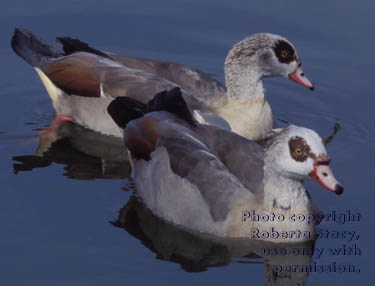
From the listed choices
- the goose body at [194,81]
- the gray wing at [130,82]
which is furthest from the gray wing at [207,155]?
the goose body at [194,81]

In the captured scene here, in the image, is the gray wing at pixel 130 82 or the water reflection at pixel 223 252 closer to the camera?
the water reflection at pixel 223 252

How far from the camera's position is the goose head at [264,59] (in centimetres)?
1235

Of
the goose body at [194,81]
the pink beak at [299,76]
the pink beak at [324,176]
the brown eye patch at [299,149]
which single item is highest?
the brown eye patch at [299,149]

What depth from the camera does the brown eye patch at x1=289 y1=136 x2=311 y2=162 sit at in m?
8.91

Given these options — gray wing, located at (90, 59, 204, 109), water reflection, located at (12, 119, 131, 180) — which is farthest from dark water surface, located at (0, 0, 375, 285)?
gray wing, located at (90, 59, 204, 109)

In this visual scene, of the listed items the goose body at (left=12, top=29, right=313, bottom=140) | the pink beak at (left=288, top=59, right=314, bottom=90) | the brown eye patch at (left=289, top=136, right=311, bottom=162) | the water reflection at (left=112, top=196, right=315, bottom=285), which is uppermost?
the brown eye patch at (left=289, top=136, right=311, bottom=162)

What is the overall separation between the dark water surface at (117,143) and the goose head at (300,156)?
3.49 ft

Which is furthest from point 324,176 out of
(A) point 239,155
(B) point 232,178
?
(A) point 239,155

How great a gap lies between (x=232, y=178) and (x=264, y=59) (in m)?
3.41

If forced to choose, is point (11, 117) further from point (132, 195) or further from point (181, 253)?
point (181, 253)

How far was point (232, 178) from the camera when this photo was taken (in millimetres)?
9508

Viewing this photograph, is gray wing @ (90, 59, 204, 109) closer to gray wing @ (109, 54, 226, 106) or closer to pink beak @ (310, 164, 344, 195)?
gray wing @ (109, 54, 226, 106)

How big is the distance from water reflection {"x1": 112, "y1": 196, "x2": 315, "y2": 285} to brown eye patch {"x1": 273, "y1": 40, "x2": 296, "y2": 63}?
3.55m

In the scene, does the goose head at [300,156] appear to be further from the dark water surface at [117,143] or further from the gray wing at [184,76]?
the gray wing at [184,76]
